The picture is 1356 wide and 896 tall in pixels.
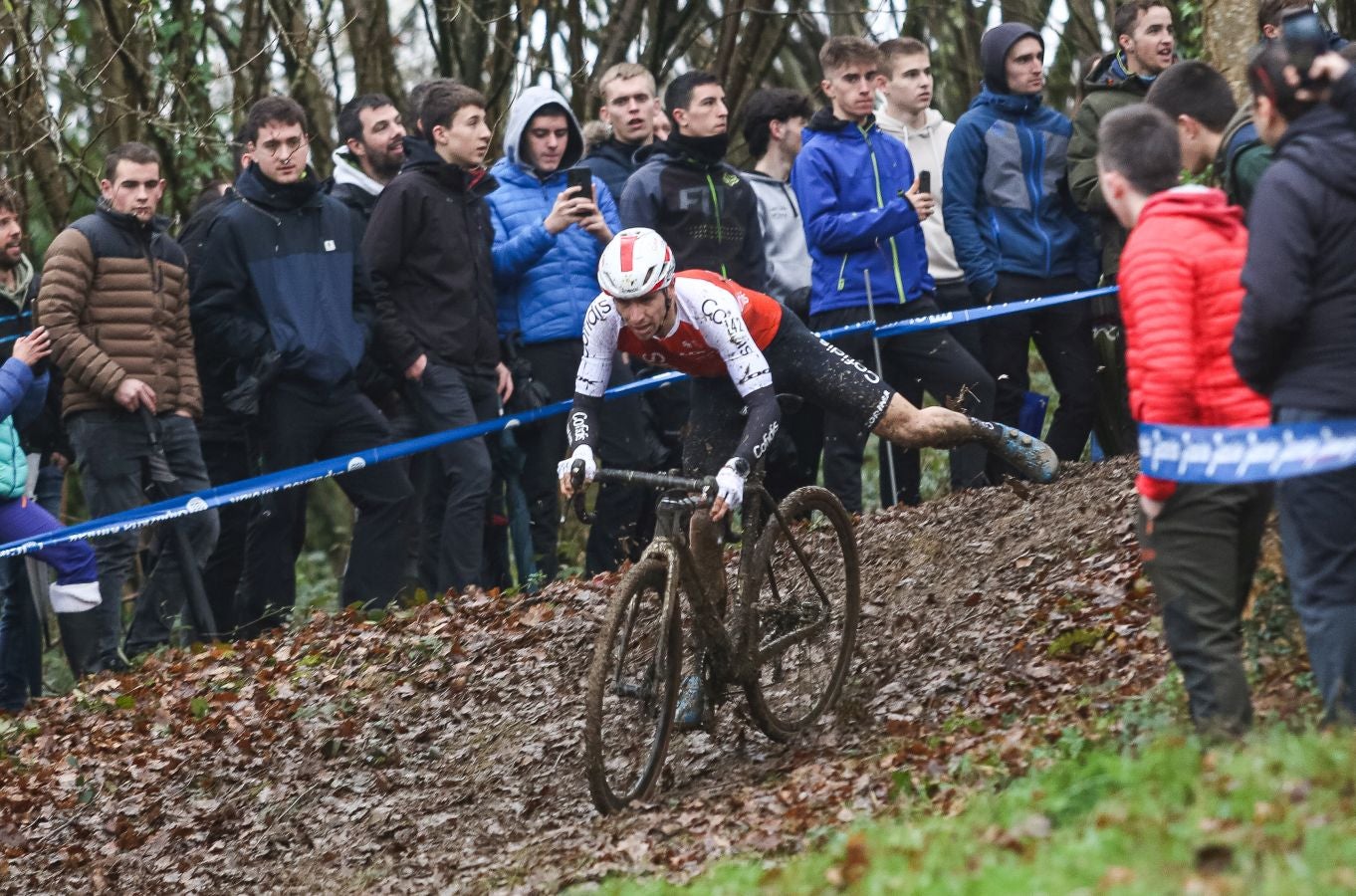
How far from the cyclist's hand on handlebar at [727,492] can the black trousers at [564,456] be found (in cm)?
351

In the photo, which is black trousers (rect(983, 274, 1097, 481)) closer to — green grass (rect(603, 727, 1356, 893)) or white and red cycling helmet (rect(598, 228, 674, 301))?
white and red cycling helmet (rect(598, 228, 674, 301))

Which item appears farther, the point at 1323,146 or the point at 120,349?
the point at 120,349

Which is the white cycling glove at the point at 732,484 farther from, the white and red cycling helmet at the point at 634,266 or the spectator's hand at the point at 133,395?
the spectator's hand at the point at 133,395

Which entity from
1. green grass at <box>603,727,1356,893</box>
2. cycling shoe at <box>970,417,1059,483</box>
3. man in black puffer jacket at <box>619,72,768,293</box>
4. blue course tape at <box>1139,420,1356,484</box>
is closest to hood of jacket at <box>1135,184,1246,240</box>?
blue course tape at <box>1139,420,1356,484</box>

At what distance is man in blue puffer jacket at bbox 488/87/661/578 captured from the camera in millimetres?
11367

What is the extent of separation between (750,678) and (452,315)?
13.0 feet

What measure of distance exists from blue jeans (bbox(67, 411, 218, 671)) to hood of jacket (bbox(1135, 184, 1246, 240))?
6.56 m

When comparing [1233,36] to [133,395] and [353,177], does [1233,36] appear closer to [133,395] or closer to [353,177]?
[353,177]

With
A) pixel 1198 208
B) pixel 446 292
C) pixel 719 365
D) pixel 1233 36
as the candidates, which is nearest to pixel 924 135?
pixel 446 292

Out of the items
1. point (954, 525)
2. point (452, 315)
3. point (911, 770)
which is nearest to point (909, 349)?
point (954, 525)

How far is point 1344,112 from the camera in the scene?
18.2 ft

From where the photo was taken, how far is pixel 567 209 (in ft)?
35.7

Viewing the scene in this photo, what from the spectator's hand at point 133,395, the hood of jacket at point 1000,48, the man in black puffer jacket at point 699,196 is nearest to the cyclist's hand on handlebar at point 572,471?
the spectator's hand at point 133,395

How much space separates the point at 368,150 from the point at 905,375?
377cm
